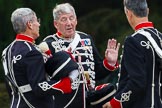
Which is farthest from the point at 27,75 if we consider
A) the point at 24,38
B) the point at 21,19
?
the point at 21,19

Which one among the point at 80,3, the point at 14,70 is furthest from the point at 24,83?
the point at 80,3

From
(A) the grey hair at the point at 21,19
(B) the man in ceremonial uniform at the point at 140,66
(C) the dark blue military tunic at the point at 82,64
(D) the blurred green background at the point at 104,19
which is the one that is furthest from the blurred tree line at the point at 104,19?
(B) the man in ceremonial uniform at the point at 140,66

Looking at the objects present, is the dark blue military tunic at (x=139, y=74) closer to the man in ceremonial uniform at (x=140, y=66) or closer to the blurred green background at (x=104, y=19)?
the man in ceremonial uniform at (x=140, y=66)

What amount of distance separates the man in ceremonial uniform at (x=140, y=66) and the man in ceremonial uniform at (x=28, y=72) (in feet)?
1.65

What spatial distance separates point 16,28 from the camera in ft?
22.6

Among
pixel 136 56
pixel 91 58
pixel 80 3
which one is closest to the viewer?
pixel 136 56

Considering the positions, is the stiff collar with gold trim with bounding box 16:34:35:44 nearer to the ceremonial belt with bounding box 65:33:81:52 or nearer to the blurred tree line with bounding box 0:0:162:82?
the ceremonial belt with bounding box 65:33:81:52

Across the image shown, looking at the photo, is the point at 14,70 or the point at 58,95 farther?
the point at 58,95

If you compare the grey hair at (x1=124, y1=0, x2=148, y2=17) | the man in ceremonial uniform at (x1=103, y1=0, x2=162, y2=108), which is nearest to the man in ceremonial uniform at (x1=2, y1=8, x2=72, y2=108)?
the man in ceremonial uniform at (x1=103, y1=0, x2=162, y2=108)

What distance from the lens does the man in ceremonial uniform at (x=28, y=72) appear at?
667 centimetres

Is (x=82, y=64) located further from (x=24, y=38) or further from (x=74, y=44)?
(x=24, y=38)

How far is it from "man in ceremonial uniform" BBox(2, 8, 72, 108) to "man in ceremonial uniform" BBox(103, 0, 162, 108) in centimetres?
50

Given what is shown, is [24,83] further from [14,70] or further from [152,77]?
[152,77]

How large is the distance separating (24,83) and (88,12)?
16.8ft
